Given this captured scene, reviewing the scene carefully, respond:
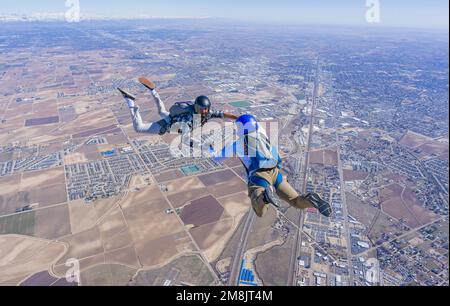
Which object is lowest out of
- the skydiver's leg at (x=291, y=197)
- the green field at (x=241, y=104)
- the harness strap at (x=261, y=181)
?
the green field at (x=241, y=104)

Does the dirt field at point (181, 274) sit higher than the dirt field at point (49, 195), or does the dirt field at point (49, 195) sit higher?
the dirt field at point (49, 195)

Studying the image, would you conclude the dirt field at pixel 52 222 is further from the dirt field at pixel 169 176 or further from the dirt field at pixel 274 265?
the dirt field at pixel 274 265

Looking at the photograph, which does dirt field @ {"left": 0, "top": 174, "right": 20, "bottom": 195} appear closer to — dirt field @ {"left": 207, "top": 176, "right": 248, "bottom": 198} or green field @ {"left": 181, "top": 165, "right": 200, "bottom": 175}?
green field @ {"left": 181, "top": 165, "right": 200, "bottom": 175}

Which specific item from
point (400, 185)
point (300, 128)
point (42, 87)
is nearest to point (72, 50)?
point (42, 87)

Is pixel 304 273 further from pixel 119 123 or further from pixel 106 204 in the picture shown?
pixel 119 123

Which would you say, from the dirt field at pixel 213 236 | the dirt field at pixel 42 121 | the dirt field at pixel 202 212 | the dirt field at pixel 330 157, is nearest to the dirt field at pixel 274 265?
the dirt field at pixel 213 236

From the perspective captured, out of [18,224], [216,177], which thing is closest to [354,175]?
[216,177]

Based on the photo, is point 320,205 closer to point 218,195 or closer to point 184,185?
point 218,195

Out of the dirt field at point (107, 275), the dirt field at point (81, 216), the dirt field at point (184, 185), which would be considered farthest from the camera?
the dirt field at point (184, 185)
